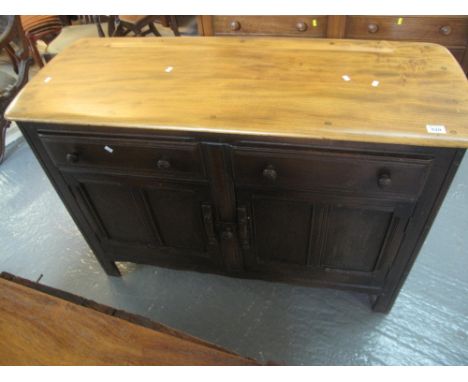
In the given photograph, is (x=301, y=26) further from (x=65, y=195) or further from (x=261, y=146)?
(x=65, y=195)

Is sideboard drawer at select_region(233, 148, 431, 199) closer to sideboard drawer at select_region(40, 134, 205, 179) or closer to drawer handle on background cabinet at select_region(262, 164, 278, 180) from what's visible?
drawer handle on background cabinet at select_region(262, 164, 278, 180)

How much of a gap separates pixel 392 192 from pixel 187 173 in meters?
0.51

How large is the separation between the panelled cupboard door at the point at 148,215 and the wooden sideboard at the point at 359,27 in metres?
1.17

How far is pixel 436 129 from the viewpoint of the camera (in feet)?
2.39

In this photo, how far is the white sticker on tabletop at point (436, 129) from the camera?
722mm

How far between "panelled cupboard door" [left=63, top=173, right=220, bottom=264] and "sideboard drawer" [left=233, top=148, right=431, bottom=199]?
0.17 meters

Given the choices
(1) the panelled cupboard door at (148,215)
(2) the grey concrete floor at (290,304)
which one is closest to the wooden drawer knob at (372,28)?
(2) the grey concrete floor at (290,304)

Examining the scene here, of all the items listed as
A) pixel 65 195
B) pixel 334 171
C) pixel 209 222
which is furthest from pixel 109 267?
pixel 334 171

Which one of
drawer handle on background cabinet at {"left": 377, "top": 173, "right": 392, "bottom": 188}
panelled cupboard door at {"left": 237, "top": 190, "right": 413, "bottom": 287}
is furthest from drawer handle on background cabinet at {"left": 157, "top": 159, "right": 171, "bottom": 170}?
drawer handle on background cabinet at {"left": 377, "top": 173, "right": 392, "bottom": 188}

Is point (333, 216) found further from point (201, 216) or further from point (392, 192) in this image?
point (201, 216)

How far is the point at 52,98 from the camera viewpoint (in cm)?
93

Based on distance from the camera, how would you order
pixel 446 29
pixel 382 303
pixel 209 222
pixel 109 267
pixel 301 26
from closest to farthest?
1. pixel 209 222
2. pixel 382 303
3. pixel 109 267
4. pixel 446 29
5. pixel 301 26

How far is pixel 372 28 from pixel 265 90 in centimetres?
112
